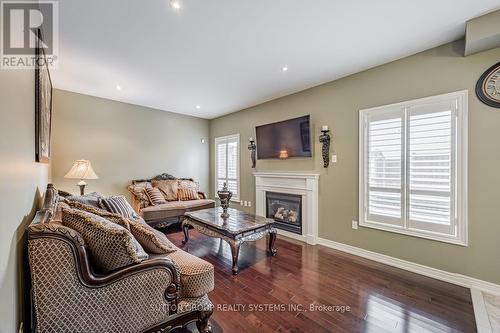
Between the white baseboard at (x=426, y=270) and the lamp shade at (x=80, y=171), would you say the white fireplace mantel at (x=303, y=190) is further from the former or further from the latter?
the lamp shade at (x=80, y=171)

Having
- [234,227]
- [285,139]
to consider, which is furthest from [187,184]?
[234,227]

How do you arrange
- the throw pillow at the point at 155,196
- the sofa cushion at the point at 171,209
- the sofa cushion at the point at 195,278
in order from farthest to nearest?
the throw pillow at the point at 155,196, the sofa cushion at the point at 171,209, the sofa cushion at the point at 195,278

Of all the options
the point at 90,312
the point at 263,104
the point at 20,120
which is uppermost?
the point at 263,104

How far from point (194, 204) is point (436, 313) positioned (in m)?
3.90

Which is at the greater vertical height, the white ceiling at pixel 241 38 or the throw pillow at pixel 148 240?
the white ceiling at pixel 241 38

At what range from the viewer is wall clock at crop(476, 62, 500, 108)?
2.21m

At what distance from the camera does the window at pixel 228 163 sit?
17.8ft

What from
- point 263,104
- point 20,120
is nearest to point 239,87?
point 263,104

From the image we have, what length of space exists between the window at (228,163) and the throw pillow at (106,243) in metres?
4.05

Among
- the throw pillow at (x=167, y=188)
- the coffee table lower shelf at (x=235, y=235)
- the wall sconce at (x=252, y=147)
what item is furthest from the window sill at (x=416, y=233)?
the throw pillow at (x=167, y=188)

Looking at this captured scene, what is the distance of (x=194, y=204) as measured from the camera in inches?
180

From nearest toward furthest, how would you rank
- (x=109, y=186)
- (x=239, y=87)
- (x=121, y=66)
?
(x=121, y=66) → (x=239, y=87) → (x=109, y=186)

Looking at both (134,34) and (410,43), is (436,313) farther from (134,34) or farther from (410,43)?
(134,34)

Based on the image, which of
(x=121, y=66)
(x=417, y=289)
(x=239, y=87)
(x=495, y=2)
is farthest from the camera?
(x=239, y=87)
